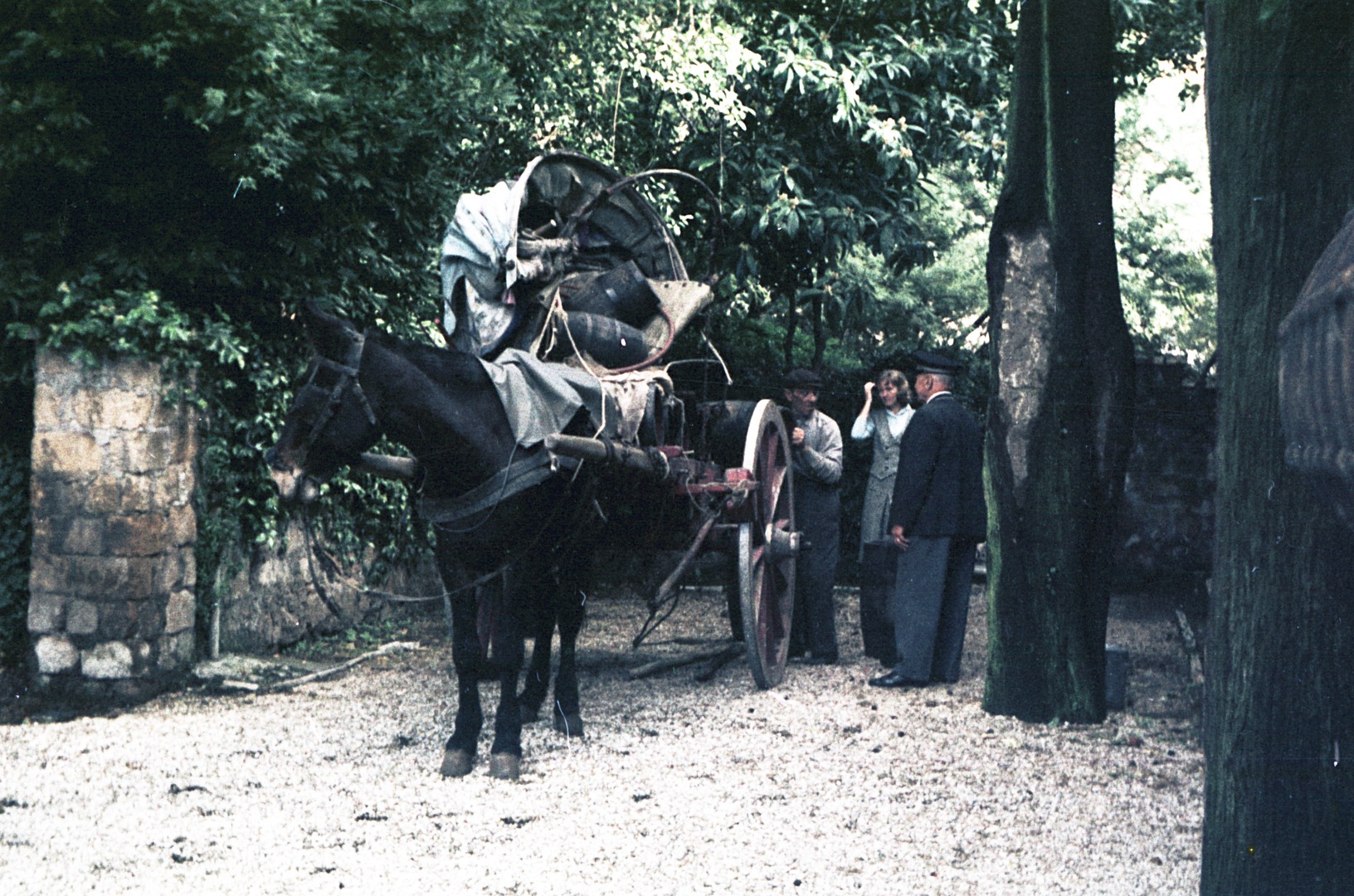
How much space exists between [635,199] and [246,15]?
233 cm

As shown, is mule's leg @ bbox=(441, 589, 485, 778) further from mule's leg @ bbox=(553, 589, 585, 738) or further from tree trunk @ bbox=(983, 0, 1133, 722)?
tree trunk @ bbox=(983, 0, 1133, 722)

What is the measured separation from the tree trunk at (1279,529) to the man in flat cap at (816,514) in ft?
17.7

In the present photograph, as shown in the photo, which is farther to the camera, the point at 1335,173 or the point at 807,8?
the point at 807,8

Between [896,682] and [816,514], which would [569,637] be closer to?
[896,682]

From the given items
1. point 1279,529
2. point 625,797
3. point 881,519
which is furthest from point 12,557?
point 1279,529

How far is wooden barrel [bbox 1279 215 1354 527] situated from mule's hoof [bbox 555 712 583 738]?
5009mm

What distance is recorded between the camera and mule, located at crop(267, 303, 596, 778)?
17.2ft

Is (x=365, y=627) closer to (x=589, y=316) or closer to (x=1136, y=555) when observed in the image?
(x=589, y=316)

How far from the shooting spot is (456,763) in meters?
5.95

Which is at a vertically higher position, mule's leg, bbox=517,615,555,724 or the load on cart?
the load on cart

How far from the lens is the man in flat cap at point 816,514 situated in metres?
9.12

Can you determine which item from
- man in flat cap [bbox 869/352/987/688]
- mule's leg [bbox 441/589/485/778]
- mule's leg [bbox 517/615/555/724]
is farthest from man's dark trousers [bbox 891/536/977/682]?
mule's leg [bbox 441/589/485/778]

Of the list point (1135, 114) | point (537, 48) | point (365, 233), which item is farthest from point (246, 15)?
point (1135, 114)

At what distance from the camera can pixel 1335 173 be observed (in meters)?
3.57
